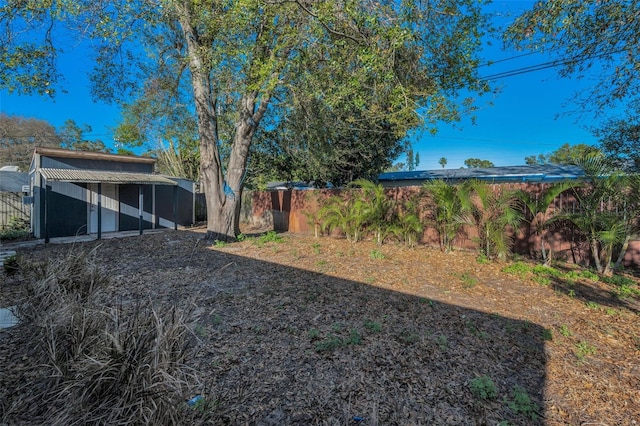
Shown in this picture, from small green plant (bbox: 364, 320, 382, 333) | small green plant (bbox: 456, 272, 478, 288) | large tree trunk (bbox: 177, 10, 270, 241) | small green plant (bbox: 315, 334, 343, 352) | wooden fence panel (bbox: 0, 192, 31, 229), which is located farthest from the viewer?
wooden fence panel (bbox: 0, 192, 31, 229)

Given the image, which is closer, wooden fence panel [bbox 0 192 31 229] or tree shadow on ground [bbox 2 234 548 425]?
tree shadow on ground [bbox 2 234 548 425]

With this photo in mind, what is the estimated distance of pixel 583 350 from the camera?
9.88ft

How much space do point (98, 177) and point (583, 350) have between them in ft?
39.3

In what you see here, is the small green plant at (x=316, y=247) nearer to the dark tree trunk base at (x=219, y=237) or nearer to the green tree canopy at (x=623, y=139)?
the dark tree trunk base at (x=219, y=237)

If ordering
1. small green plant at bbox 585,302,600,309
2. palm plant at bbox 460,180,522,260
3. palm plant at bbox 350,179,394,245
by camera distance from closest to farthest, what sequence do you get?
small green plant at bbox 585,302,600,309, palm plant at bbox 460,180,522,260, palm plant at bbox 350,179,394,245

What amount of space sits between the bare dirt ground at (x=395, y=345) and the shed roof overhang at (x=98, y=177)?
5.32 m

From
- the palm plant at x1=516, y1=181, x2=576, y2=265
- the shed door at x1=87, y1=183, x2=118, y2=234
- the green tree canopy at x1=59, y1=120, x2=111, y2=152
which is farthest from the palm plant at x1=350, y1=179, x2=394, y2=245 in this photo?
the green tree canopy at x1=59, y1=120, x2=111, y2=152

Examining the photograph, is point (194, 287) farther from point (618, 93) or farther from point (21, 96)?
point (618, 93)

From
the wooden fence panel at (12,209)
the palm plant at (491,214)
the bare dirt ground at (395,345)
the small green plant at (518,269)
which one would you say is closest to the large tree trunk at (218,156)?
the bare dirt ground at (395,345)

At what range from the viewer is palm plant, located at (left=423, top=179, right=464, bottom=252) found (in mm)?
6504

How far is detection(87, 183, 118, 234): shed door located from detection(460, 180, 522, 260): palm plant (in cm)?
1145

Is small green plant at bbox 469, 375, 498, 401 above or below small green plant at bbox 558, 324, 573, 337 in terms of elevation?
below

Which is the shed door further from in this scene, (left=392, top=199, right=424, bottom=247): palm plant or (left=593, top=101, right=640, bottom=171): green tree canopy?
(left=593, top=101, right=640, bottom=171): green tree canopy

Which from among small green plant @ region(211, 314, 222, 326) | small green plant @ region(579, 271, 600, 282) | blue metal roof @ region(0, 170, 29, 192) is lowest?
small green plant @ region(211, 314, 222, 326)
